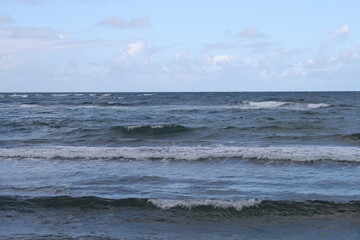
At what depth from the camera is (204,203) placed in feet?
24.9

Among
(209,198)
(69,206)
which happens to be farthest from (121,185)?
(209,198)

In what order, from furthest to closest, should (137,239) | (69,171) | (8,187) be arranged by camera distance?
(69,171)
(8,187)
(137,239)

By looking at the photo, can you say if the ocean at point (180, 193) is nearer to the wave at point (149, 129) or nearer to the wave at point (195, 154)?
the wave at point (195, 154)

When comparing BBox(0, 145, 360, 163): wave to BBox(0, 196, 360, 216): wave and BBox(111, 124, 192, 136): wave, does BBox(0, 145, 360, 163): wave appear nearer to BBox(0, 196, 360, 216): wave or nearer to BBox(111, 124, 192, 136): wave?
BBox(0, 196, 360, 216): wave

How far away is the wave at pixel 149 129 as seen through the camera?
869 inches

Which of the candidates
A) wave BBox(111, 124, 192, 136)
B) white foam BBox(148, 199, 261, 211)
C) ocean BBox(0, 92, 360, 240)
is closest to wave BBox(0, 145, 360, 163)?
ocean BBox(0, 92, 360, 240)

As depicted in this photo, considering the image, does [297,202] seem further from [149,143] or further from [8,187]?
[149,143]

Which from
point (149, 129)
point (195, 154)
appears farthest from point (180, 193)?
point (149, 129)

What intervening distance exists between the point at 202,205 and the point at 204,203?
0.24 ft

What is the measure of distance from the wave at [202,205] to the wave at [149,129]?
13.8m

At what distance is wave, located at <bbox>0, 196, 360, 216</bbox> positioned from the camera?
7270 millimetres

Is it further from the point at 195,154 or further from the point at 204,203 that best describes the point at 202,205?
the point at 195,154

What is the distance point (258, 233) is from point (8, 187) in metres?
5.78

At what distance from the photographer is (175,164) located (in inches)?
479
